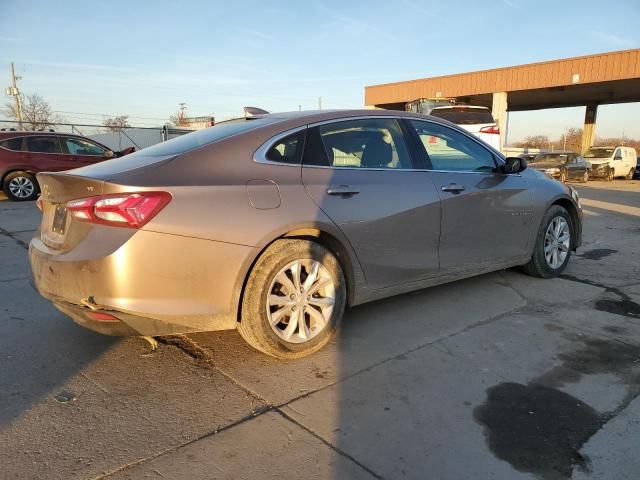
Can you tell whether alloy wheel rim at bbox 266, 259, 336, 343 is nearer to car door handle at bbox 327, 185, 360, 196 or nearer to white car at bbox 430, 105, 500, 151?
car door handle at bbox 327, 185, 360, 196

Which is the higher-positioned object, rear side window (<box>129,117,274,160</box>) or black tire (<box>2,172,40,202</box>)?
rear side window (<box>129,117,274,160</box>)

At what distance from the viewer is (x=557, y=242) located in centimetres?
501

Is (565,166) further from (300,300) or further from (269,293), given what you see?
(269,293)

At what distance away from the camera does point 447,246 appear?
3891 mm

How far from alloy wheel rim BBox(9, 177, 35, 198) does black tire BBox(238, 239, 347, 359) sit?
1071 centimetres

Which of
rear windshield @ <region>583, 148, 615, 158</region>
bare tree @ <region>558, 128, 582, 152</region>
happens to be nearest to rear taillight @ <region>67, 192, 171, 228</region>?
rear windshield @ <region>583, 148, 615, 158</region>

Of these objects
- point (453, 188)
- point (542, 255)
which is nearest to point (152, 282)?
point (453, 188)

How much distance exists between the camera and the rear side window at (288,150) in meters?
3.07

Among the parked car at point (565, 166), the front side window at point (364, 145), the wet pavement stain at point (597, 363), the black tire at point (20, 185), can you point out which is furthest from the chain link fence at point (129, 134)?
the wet pavement stain at point (597, 363)

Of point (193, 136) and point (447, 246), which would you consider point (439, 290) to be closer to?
point (447, 246)

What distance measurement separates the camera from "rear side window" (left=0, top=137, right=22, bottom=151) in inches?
441

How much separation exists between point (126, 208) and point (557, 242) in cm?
427

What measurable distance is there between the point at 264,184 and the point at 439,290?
7.67ft

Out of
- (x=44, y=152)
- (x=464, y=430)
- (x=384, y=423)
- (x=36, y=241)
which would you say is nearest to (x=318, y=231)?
(x=384, y=423)
